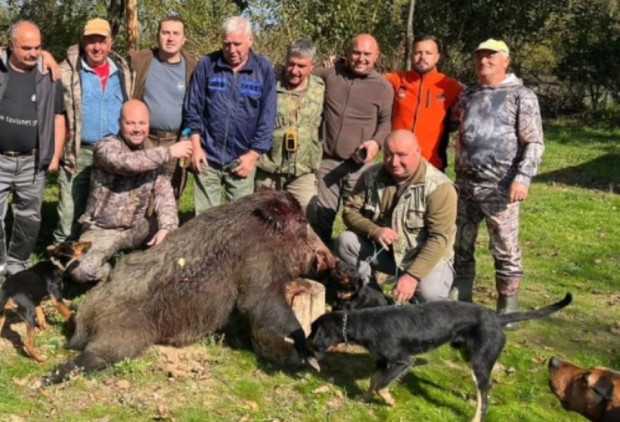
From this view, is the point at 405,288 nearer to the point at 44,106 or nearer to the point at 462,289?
the point at 462,289

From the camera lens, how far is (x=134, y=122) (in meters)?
5.83

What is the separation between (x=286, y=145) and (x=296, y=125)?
20cm

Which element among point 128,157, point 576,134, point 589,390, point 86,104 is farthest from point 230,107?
point 576,134

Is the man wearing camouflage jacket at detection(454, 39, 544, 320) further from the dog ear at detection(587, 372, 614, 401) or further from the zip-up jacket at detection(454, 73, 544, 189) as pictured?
the dog ear at detection(587, 372, 614, 401)

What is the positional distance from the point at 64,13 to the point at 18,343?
8696mm

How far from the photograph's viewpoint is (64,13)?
1279 centimetres

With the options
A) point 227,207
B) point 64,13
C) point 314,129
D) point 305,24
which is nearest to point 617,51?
point 305,24

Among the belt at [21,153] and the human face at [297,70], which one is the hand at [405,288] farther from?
the belt at [21,153]

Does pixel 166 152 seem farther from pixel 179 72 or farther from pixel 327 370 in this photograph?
pixel 327 370

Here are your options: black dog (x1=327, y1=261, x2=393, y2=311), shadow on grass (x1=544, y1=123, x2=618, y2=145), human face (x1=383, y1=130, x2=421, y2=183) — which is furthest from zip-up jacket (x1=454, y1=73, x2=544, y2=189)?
shadow on grass (x1=544, y1=123, x2=618, y2=145)

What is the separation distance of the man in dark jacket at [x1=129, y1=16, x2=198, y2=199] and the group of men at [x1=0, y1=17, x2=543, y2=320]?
0.04 ft

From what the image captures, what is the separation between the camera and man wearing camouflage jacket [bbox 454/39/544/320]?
19.1ft

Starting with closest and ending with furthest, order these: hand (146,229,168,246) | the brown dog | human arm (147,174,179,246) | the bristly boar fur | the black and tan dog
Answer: the brown dog, the black and tan dog, the bristly boar fur, hand (146,229,168,246), human arm (147,174,179,246)

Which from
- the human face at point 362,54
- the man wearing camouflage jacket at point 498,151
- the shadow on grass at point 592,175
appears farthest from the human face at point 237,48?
the shadow on grass at point 592,175
